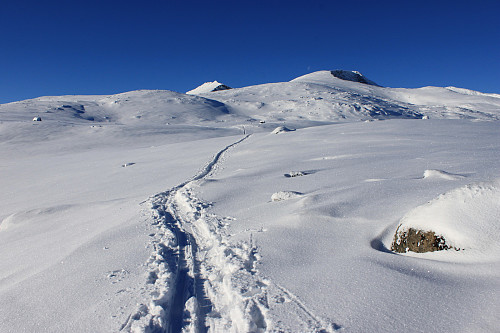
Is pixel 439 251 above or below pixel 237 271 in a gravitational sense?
above

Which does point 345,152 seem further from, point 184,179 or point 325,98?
point 325,98

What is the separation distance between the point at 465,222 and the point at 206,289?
2.56 metres

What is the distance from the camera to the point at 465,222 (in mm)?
3090

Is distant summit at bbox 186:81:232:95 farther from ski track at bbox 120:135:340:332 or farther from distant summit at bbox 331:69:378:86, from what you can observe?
ski track at bbox 120:135:340:332

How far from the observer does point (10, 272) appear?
13.3ft

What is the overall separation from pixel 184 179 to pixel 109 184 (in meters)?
2.44

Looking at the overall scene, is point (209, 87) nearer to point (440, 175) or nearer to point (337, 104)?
point (337, 104)

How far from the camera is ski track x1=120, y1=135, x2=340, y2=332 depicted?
2645 millimetres

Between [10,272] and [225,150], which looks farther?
[225,150]

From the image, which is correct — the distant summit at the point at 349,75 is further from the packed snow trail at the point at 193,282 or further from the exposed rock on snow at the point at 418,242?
the exposed rock on snow at the point at 418,242

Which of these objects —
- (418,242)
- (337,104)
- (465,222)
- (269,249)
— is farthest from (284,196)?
(337,104)

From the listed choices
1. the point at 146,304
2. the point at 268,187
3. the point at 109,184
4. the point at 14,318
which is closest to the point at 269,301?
the point at 146,304

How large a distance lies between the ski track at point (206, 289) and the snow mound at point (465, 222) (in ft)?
5.06

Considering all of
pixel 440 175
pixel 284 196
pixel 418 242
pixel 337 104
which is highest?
pixel 337 104
